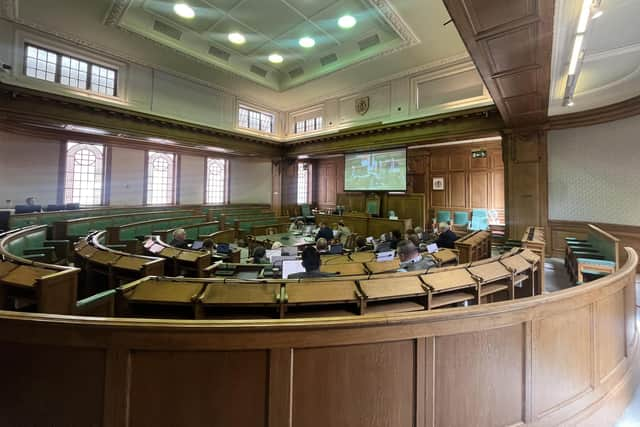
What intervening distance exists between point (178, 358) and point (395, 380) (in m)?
0.90

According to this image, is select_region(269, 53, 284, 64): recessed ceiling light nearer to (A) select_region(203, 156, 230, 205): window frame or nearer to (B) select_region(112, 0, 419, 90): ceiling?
(B) select_region(112, 0, 419, 90): ceiling

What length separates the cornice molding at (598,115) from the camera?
5.05 m

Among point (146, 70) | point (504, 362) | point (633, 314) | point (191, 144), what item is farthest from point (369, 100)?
point (504, 362)

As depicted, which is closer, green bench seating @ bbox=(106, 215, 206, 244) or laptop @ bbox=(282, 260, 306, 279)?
laptop @ bbox=(282, 260, 306, 279)

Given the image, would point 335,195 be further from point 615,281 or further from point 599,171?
point 615,281

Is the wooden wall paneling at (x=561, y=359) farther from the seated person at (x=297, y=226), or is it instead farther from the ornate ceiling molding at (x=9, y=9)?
the ornate ceiling molding at (x=9, y=9)

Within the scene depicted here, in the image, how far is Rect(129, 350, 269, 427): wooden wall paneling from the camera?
41.8 inches

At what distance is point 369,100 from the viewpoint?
9273 millimetres

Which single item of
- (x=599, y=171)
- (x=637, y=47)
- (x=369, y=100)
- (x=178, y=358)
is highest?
(x=369, y=100)

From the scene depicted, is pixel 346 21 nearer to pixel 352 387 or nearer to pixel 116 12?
pixel 116 12

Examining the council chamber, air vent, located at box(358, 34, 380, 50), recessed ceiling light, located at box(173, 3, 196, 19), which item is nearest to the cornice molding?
the council chamber

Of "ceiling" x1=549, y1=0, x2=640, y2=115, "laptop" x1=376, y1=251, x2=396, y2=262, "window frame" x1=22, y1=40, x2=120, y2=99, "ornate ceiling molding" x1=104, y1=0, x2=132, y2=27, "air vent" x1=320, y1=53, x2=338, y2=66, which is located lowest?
"laptop" x1=376, y1=251, x2=396, y2=262

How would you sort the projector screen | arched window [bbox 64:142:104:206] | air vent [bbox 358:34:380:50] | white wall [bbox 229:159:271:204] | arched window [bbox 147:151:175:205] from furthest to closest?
white wall [bbox 229:159:271:204] → arched window [bbox 147:151:175:205] → the projector screen → arched window [bbox 64:142:104:206] → air vent [bbox 358:34:380:50]

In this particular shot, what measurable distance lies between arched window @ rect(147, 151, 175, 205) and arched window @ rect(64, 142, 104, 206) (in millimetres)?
1295
